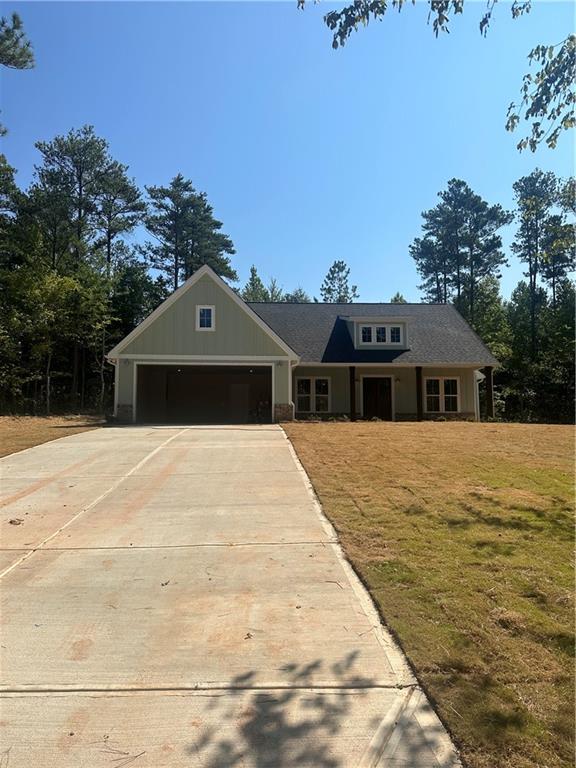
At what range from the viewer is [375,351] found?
23.4m

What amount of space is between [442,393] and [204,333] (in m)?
11.0

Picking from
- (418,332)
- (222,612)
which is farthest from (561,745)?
(418,332)

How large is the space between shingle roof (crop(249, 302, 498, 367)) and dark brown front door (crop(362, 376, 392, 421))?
1228 mm

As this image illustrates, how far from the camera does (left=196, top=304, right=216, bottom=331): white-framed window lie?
19.5m

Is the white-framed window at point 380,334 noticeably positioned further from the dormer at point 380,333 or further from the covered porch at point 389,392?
the covered porch at point 389,392

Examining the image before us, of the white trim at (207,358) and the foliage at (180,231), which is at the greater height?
the foliage at (180,231)

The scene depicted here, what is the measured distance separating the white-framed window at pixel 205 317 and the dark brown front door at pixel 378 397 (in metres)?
7.52

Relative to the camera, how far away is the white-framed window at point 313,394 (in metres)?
23.2

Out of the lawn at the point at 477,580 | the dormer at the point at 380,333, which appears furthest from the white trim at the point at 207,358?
the lawn at the point at 477,580

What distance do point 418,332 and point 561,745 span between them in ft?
75.8

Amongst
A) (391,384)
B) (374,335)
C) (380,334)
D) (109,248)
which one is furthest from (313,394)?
(109,248)

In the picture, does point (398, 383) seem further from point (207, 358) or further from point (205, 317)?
point (205, 317)

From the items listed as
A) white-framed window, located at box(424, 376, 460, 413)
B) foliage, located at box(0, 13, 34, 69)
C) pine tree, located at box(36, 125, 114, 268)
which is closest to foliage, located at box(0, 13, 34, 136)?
foliage, located at box(0, 13, 34, 69)

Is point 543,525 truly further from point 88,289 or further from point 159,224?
point 159,224
